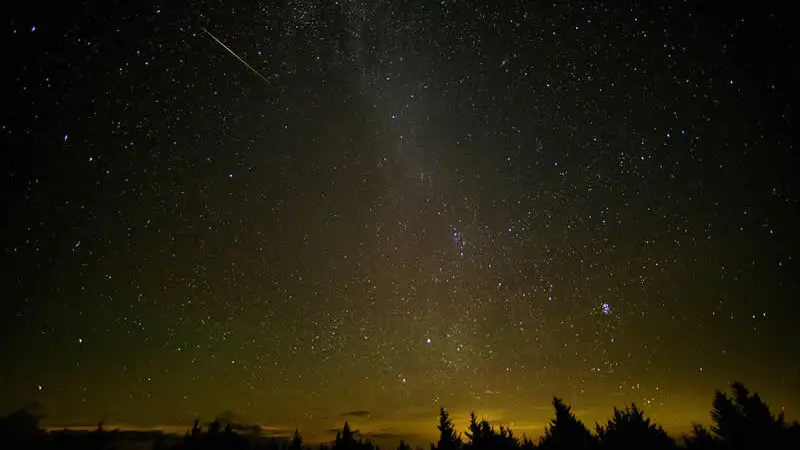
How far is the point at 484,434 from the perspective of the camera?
3028 centimetres

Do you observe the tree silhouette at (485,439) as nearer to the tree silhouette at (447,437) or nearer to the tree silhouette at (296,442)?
the tree silhouette at (447,437)

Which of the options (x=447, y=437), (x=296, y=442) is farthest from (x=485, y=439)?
(x=296, y=442)

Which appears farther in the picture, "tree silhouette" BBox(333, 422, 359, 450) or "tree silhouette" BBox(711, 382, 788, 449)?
"tree silhouette" BBox(333, 422, 359, 450)

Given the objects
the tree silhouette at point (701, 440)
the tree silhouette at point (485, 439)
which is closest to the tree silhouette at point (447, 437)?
the tree silhouette at point (485, 439)

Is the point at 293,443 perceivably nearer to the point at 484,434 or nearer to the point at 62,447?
the point at 484,434

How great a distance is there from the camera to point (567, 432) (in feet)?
78.1

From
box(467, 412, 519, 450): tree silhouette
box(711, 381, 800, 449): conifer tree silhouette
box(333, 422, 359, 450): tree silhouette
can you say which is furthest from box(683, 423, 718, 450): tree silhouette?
box(333, 422, 359, 450): tree silhouette

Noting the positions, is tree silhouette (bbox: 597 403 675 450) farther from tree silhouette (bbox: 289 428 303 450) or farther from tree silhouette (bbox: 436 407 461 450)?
tree silhouette (bbox: 289 428 303 450)

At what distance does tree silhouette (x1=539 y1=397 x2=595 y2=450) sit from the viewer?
2311 cm

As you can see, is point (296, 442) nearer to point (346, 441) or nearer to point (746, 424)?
point (346, 441)

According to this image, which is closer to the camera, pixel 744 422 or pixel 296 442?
pixel 744 422

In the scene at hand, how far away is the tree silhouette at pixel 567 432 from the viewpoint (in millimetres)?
23112

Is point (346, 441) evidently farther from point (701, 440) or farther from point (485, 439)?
point (701, 440)

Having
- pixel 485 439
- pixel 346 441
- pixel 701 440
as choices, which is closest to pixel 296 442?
pixel 346 441
